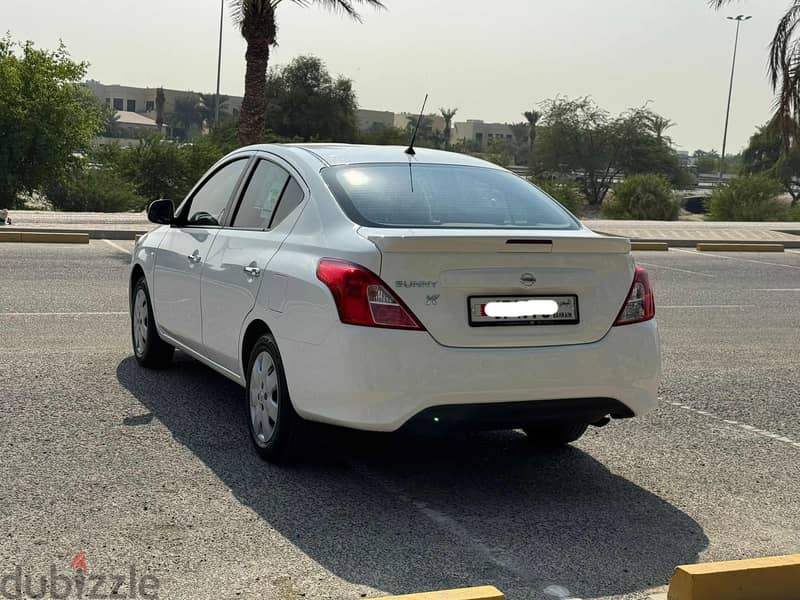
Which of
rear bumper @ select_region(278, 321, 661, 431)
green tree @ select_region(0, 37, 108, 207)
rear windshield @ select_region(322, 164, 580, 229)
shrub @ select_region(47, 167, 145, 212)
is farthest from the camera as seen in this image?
shrub @ select_region(47, 167, 145, 212)

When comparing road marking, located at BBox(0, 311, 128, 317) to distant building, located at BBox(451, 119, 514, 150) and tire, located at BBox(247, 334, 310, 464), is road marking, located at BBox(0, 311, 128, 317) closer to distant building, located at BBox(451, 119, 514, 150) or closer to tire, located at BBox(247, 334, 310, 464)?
tire, located at BBox(247, 334, 310, 464)

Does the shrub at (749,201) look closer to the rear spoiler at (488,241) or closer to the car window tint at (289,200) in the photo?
the car window tint at (289,200)

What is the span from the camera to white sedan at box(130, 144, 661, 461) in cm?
476

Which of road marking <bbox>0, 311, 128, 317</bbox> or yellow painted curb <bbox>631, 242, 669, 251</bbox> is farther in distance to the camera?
yellow painted curb <bbox>631, 242, 669, 251</bbox>

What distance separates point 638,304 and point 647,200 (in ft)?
146

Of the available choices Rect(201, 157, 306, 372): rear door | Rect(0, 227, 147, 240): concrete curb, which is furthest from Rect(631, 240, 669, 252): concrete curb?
Rect(201, 157, 306, 372): rear door

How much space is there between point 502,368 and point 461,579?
3.63 ft

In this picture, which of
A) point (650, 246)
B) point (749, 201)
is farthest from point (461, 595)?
point (749, 201)

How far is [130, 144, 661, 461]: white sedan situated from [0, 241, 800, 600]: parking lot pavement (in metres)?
0.37

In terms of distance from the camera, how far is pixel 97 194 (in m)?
→ 36.7

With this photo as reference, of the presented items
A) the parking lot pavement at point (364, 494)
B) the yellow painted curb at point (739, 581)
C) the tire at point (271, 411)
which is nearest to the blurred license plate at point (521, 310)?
the parking lot pavement at point (364, 494)

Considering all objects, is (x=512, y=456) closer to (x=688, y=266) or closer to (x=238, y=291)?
(x=238, y=291)

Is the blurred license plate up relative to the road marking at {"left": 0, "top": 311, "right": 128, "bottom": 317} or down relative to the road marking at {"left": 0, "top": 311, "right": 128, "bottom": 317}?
up

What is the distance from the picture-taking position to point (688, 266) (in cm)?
1911
